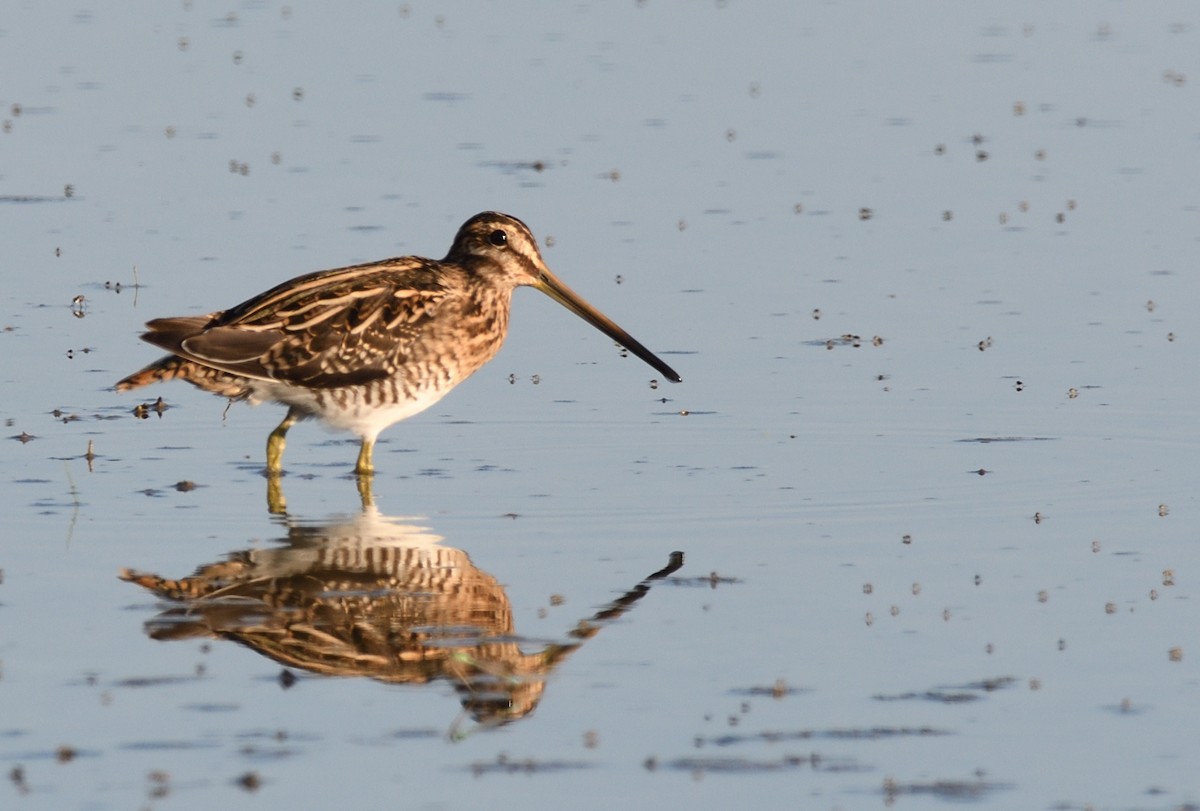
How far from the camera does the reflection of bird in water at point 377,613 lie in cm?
799

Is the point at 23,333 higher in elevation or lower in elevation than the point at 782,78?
lower

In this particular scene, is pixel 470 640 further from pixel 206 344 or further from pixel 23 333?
pixel 23 333

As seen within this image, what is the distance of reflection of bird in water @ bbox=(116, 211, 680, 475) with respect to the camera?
11164mm

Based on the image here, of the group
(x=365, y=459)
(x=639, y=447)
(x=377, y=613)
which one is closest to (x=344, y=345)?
(x=365, y=459)

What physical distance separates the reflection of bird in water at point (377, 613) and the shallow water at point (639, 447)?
3 cm

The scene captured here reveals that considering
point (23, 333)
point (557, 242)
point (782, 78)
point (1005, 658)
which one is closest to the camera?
point (1005, 658)

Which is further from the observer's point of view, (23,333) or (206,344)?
(23,333)

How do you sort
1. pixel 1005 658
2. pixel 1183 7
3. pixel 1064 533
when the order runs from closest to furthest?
pixel 1005 658 < pixel 1064 533 < pixel 1183 7

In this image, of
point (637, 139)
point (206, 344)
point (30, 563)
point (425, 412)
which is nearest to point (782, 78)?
point (637, 139)

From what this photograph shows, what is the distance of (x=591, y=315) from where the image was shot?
39.8 feet

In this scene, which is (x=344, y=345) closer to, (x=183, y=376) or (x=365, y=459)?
(x=365, y=459)

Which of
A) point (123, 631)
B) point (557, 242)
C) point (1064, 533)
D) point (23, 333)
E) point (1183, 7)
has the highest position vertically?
point (1183, 7)

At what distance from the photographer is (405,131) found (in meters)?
19.8

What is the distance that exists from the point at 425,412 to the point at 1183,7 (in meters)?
15.8
